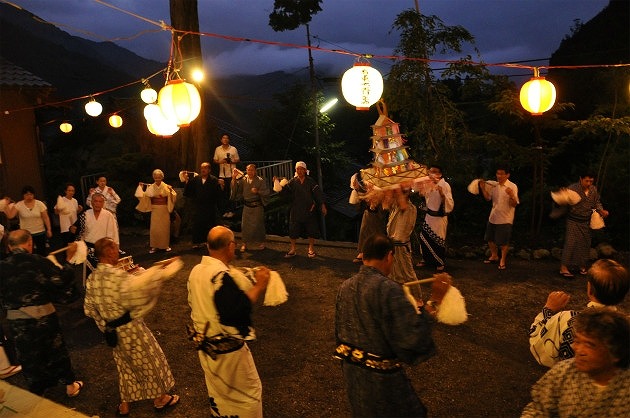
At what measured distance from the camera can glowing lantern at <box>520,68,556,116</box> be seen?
7195 millimetres

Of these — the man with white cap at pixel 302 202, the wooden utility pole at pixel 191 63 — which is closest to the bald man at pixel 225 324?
the man with white cap at pixel 302 202

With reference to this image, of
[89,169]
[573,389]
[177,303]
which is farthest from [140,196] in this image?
[573,389]

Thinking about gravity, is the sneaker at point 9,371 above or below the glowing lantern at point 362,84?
below

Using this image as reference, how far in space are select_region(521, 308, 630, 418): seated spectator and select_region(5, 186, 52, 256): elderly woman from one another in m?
9.84

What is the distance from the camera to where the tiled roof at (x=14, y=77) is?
12.4 meters

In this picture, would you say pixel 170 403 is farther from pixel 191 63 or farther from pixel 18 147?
pixel 18 147

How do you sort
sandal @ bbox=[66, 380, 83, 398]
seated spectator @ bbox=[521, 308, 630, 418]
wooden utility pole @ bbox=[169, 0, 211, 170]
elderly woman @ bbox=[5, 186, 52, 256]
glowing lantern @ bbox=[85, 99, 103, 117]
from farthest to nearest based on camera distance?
glowing lantern @ bbox=[85, 99, 103, 117]
wooden utility pole @ bbox=[169, 0, 211, 170]
elderly woman @ bbox=[5, 186, 52, 256]
sandal @ bbox=[66, 380, 83, 398]
seated spectator @ bbox=[521, 308, 630, 418]

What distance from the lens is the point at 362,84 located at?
263 inches

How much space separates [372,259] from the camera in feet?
10.8

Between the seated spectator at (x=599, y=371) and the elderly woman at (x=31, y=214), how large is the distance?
9843mm

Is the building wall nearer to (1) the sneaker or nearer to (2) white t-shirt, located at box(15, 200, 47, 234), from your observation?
(2) white t-shirt, located at box(15, 200, 47, 234)

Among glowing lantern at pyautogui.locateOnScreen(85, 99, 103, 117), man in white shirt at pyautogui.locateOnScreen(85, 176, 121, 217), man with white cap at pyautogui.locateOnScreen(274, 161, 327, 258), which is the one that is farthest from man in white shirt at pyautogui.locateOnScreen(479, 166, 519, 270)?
glowing lantern at pyautogui.locateOnScreen(85, 99, 103, 117)

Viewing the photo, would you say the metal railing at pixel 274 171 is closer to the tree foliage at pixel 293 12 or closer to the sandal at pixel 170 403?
the tree foliage at pixel 293 12

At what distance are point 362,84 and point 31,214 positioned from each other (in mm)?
7228
